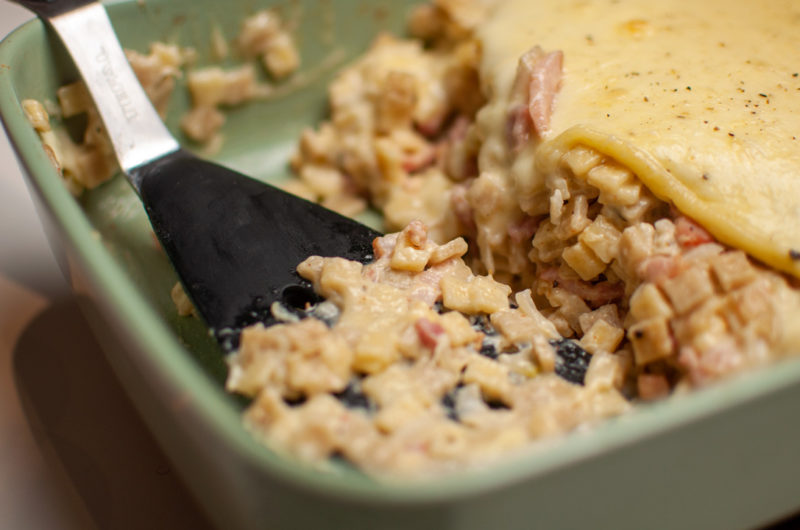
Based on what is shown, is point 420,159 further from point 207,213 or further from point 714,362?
point 714,362

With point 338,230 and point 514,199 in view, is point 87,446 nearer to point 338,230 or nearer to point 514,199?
point 338,230

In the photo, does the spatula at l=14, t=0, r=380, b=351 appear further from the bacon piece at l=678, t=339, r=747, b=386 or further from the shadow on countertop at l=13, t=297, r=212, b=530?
the bacon piece at l=678, t=339, r=747, b=386

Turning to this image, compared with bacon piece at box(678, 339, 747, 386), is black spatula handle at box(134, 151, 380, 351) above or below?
above

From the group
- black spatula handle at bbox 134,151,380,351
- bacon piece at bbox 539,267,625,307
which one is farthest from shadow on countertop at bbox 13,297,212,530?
bacon piece at bbox 539,267,625,307

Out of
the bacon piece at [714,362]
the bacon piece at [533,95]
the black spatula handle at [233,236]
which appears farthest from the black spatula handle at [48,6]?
the bacon piece at [714,362]

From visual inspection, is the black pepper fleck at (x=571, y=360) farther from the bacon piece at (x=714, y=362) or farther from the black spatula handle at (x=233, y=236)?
the black spatula handle at (x=233, y=236)

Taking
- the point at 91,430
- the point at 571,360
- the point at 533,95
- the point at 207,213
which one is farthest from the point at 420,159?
the point at 91,430
